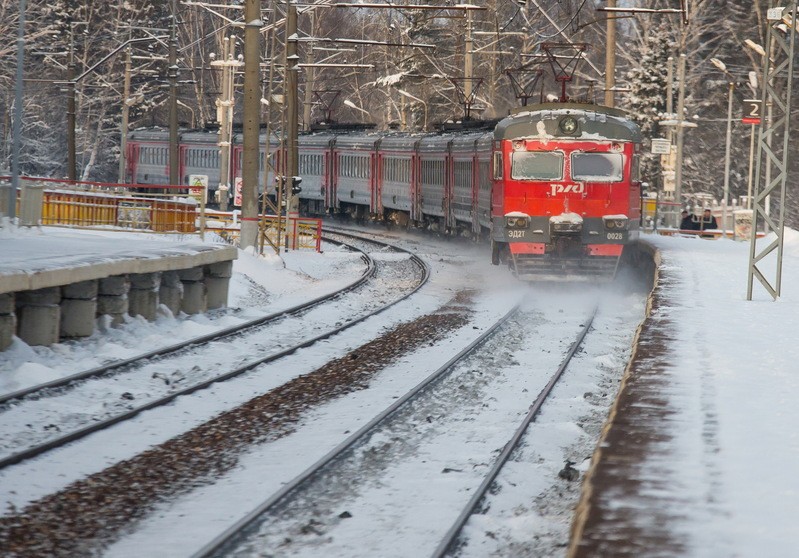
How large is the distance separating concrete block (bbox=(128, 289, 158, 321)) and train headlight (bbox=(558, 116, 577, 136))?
338 inches

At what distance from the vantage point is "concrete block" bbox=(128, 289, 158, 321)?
17156 millimetres

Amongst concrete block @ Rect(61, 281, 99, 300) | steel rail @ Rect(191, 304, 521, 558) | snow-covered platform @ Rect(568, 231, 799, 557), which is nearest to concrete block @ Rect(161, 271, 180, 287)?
concrete block @ Rect(61, 281, 99, 300)

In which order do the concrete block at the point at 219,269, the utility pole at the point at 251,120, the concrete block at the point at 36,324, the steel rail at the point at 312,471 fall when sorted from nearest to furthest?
the steel rail at the point at 312,471, the concrete block at the point at 36,324, the concrete block at the point at 219,269, the utility pole at the point at 251,120

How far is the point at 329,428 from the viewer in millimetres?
10898

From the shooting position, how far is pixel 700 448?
8.62m

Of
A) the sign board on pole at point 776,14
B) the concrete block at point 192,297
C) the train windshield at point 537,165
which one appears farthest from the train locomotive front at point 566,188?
the concrete block at point 192,297

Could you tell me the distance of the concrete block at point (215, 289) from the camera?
19.6m

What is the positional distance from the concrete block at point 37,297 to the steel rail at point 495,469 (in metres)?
5.45

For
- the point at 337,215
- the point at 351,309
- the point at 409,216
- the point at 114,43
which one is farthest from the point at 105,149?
the point at 351,309

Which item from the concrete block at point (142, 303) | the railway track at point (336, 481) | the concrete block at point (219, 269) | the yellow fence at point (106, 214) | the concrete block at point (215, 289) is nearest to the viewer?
the railway track at point (336, 481)

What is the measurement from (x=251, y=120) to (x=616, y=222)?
725cm

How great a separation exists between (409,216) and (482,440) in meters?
32.6

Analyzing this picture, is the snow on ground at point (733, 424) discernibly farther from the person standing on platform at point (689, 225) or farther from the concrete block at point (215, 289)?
the person standing on platform at point (689, 225)

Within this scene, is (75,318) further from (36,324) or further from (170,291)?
(170,291)
